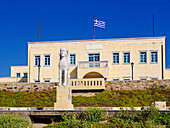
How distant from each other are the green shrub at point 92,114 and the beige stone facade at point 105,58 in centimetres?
1972

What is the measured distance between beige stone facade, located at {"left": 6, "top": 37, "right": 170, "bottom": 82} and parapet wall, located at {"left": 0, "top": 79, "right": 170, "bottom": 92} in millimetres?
4035

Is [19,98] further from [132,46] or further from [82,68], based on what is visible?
[132,46]

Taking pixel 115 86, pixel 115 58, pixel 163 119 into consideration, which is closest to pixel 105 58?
pixel 115 58

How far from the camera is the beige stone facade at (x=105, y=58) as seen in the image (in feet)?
112

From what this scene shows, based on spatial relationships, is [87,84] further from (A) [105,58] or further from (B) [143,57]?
(B) [143,57]

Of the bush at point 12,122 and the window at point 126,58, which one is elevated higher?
the window at point 126,58

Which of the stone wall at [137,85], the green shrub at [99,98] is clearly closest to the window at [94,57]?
the stone wall at [137,85]

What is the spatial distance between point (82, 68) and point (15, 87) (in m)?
8.02

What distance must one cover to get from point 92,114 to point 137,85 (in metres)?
16.5

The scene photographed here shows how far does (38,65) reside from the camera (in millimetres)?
36250

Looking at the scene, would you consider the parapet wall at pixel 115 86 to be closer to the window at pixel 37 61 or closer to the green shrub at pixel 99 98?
the green shrub at pixel 99 98

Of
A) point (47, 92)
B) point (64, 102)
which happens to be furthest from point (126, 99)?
point (64, 102)

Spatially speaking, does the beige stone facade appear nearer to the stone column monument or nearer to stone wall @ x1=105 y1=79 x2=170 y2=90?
stone wall @ x1=105 y1=79 x2=170 y2=90

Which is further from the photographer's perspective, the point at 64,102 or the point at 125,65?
the point at 125,65
